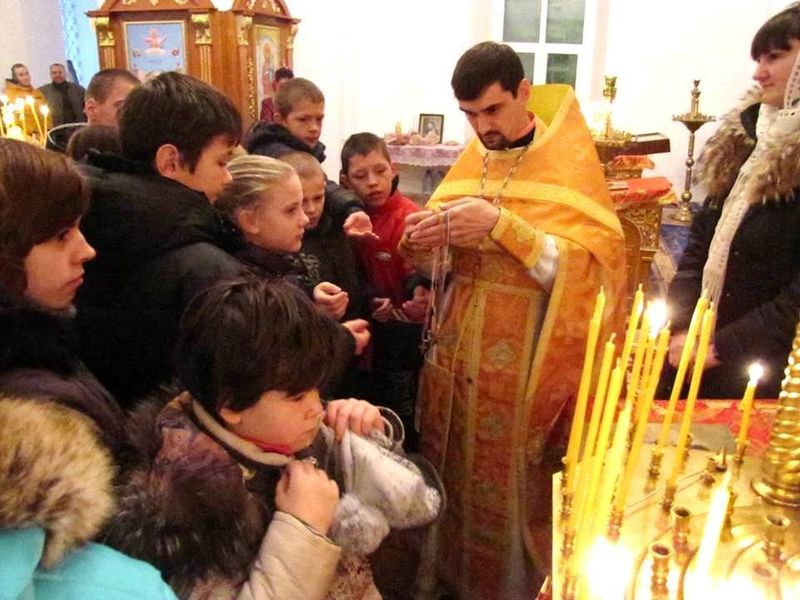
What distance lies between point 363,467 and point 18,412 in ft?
2.11

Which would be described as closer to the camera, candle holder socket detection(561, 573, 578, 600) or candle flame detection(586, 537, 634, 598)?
candle flame detection(586, 537, 634, 598)

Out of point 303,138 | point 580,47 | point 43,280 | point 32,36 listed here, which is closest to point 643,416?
point 43,280

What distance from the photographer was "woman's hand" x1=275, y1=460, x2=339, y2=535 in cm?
112

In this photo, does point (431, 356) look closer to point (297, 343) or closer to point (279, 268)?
point (279, 268)

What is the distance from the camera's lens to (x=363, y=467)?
130 cm

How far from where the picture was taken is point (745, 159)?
222 cm

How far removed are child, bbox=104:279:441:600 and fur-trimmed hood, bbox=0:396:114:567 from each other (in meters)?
0.18

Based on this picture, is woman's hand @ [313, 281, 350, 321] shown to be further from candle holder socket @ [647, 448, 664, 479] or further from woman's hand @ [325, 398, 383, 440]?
candle holder socket @ [647, 448, 664, 479]

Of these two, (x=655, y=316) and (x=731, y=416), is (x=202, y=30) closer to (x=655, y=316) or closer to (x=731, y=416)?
(x=731, y=416)

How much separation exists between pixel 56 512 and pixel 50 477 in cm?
4

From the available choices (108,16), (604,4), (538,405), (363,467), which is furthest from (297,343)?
(604,4)

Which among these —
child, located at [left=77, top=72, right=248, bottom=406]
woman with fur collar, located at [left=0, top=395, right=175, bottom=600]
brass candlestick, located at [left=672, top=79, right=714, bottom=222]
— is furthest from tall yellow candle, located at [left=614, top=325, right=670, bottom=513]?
brass candlestick, located at [left=672, top=79, right=714, bottom=222]

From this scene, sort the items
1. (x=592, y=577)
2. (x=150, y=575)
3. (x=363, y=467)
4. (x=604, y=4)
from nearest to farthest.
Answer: (x=592, y=577) < (x=150, y=575) < (x=363, y=467) < (x=604, y=4)

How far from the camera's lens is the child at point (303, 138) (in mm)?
2576
